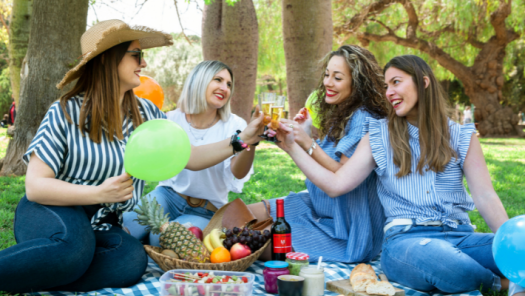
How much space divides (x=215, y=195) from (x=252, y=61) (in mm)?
4180

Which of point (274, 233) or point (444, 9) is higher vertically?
point (444, 9)

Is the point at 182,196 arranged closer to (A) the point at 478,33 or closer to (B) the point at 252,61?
(B) the point at 252,61

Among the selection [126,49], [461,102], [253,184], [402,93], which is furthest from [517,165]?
[461,102]

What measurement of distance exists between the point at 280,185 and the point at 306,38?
253cm

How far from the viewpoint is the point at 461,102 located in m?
32.0

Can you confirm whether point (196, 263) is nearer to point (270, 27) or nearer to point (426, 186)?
point (426, 186)

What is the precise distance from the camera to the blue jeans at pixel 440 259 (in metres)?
2.67

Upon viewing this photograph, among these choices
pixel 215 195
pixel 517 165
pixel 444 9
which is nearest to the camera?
pixel 215 195

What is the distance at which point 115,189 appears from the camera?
8.45 ft

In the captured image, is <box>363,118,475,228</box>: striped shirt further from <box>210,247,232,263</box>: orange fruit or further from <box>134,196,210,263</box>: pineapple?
<box>134,196,210,263</box>: pineapple

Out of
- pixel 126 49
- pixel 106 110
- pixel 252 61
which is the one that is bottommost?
pixel 106 110

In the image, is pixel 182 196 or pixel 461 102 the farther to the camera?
pixel 461 102

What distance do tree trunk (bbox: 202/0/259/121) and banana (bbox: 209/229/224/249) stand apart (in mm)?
4656

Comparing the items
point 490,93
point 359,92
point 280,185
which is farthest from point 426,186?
point 490,93
